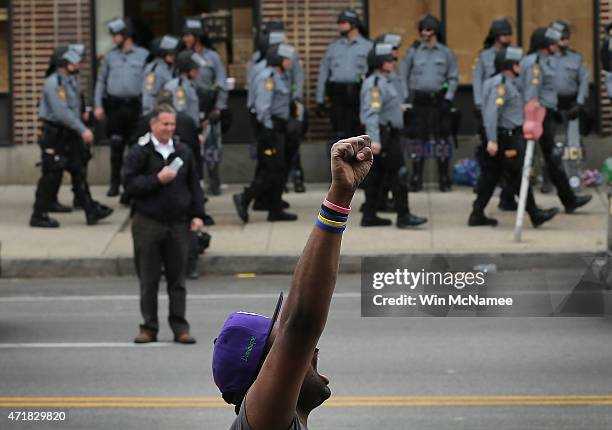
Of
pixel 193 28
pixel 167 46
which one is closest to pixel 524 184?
pixel 167 46

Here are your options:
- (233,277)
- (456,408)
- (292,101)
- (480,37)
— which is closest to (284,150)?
(292,101)

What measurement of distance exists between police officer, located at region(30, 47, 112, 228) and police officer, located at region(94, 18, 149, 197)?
5.14 ft

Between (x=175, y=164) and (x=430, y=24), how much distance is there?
28.8 ft

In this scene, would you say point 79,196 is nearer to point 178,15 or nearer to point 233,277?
point 233,277

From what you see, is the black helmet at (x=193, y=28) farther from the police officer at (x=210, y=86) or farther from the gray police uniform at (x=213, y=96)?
the gray police uniform at (x=213, y=96)

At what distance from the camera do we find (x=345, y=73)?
2009 centimetres

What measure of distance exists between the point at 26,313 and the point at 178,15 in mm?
8788

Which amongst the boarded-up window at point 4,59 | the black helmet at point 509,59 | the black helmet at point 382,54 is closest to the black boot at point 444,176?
the black helmet at point 509,59

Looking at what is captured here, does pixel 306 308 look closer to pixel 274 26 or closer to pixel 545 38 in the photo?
pixel 545 38

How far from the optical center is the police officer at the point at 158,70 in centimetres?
1842

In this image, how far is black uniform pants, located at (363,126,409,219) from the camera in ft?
57.1

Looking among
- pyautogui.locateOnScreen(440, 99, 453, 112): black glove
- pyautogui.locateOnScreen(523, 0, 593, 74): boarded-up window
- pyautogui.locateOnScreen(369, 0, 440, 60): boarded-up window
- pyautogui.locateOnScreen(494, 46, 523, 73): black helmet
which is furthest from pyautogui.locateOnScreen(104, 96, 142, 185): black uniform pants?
pyautogui.locateOnScreen(523, 0, 593, 74): boarded-up window

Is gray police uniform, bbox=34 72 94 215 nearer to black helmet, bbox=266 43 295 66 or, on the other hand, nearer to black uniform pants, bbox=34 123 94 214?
black uniform pants, bbox=34 123 94 214

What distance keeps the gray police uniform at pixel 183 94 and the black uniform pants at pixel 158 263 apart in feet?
18.1
